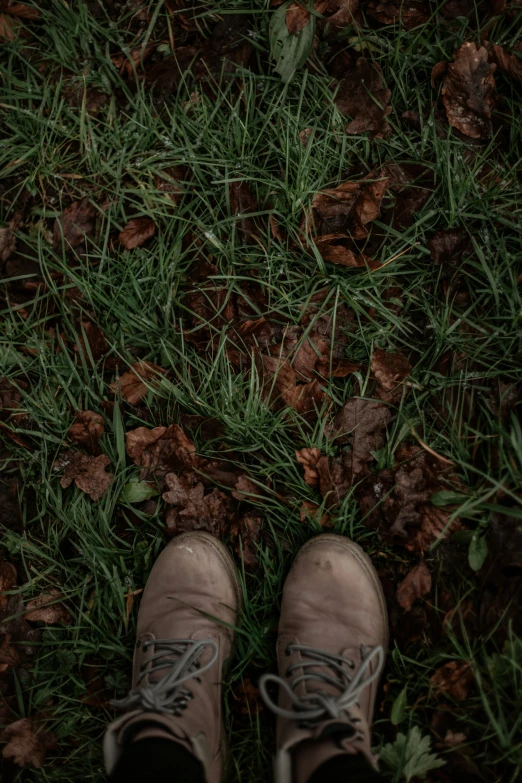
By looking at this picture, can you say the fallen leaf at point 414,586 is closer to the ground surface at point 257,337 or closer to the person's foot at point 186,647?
the ground surface at point 257,337

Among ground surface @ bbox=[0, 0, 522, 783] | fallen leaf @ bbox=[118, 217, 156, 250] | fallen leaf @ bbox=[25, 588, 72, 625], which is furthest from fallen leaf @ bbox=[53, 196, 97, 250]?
fallen leaf @ bbox=[25, 588, 72, 625]

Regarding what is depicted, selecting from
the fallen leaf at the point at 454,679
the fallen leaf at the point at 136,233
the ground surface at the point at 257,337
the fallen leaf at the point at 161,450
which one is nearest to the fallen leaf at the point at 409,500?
the ground surface at the point at 257,337

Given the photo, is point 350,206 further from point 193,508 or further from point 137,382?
point 193,508

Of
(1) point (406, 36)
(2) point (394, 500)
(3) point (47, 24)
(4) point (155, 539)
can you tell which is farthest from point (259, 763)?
(3) point (47, 24)

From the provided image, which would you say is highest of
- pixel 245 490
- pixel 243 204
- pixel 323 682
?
pixel 243 204

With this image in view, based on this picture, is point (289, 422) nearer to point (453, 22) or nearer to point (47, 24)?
point (453, 22)

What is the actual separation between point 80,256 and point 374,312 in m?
1.25

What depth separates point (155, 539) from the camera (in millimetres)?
1991

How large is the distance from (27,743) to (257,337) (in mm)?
1674

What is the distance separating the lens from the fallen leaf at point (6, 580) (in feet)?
6.49

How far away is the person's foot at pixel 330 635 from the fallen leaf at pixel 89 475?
792mm

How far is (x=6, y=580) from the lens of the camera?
1.99m

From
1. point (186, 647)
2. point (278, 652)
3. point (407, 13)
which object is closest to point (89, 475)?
point (186, 647)

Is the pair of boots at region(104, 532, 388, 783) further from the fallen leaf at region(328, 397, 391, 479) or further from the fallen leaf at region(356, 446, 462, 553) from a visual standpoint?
the fallen leaf at region(328, 397, 391, 479)
